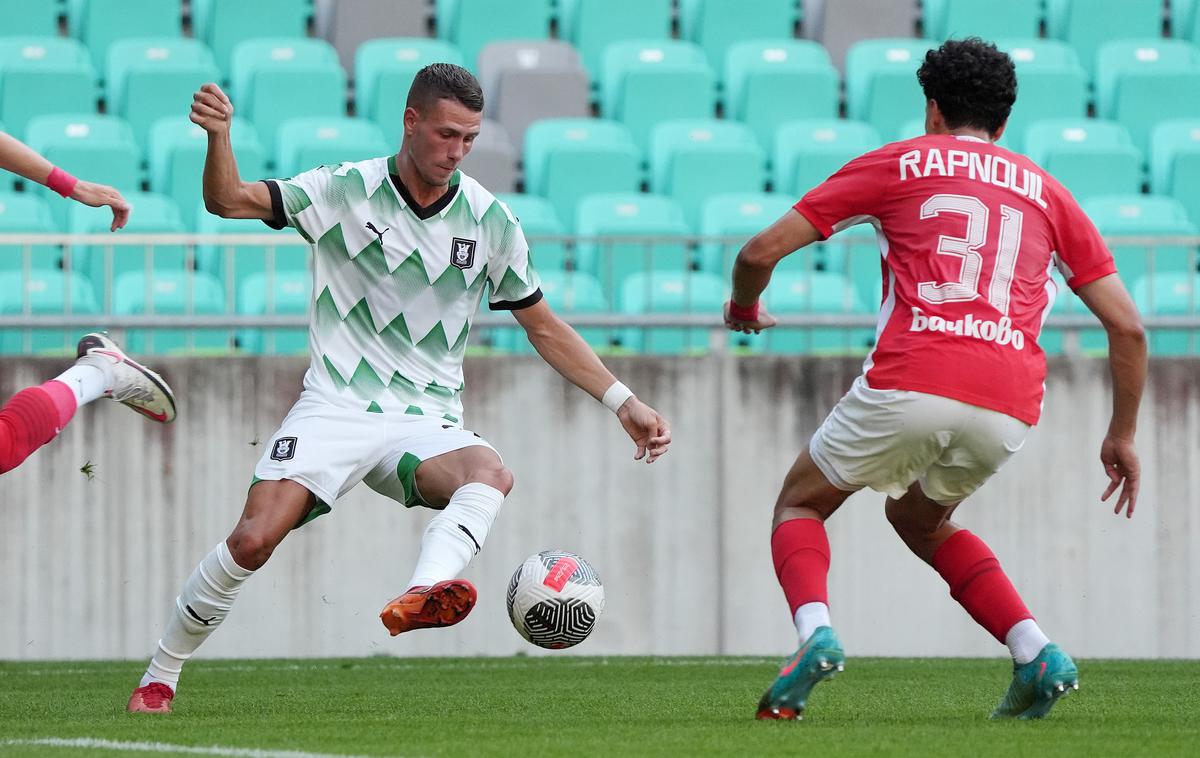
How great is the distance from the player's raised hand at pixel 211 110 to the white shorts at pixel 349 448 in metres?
1.03

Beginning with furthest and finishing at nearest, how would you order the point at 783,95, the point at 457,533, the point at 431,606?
the point at 783,95 → the point at 457,533 → the point at 431,606

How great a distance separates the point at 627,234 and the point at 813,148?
7.38 ft

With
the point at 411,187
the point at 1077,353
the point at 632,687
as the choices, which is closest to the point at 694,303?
the point at 1077,353

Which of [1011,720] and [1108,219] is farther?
[1108,219]

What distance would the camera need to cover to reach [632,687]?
7.62m

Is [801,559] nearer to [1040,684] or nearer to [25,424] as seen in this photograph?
[1040,684]

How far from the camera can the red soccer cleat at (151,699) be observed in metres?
6.10

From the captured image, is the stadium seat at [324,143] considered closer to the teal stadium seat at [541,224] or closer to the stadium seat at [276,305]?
the teal stadium seat at [541,224]

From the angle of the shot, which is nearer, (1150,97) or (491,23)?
(1150,97)

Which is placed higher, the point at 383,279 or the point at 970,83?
the point at 970,83

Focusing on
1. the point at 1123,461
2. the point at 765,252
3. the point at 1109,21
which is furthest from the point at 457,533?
the point at 1109,21

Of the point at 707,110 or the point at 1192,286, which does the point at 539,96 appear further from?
the point at 1192,286

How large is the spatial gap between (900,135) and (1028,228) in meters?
8.55

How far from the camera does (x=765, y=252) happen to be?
5.34 metres
